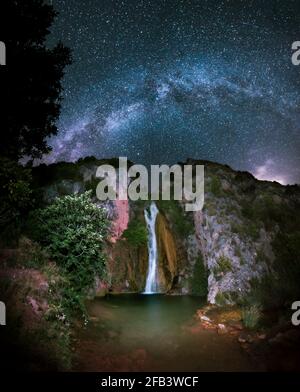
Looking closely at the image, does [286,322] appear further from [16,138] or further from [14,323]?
[16,138]

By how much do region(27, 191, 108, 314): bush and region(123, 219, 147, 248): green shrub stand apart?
1266 centimetres

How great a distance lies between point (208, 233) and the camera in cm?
2794

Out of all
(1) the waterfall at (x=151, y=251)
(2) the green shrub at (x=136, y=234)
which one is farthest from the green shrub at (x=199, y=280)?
(2) the green shrub at (x=136, y=234)

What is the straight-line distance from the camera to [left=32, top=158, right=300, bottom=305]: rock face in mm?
25625

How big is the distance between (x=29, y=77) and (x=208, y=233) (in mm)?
18285

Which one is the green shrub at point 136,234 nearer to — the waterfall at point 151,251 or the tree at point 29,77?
the waterfall at point 151,251

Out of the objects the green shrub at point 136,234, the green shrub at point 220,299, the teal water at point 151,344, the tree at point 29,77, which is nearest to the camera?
the teal water at point 151,344

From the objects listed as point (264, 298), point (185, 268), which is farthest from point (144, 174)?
point (264, 298)

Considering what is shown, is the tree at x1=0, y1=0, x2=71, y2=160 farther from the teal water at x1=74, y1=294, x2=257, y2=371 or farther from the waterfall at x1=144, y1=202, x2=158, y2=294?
the waterfall at x1=144, y1=202, x2=158, y2=294

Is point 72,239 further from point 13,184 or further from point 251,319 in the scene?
point 251,319

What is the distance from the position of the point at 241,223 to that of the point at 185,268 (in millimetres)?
6354

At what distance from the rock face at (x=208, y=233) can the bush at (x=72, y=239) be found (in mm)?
8465

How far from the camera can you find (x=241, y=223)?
28016mm

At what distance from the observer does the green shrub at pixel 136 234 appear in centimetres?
2959
